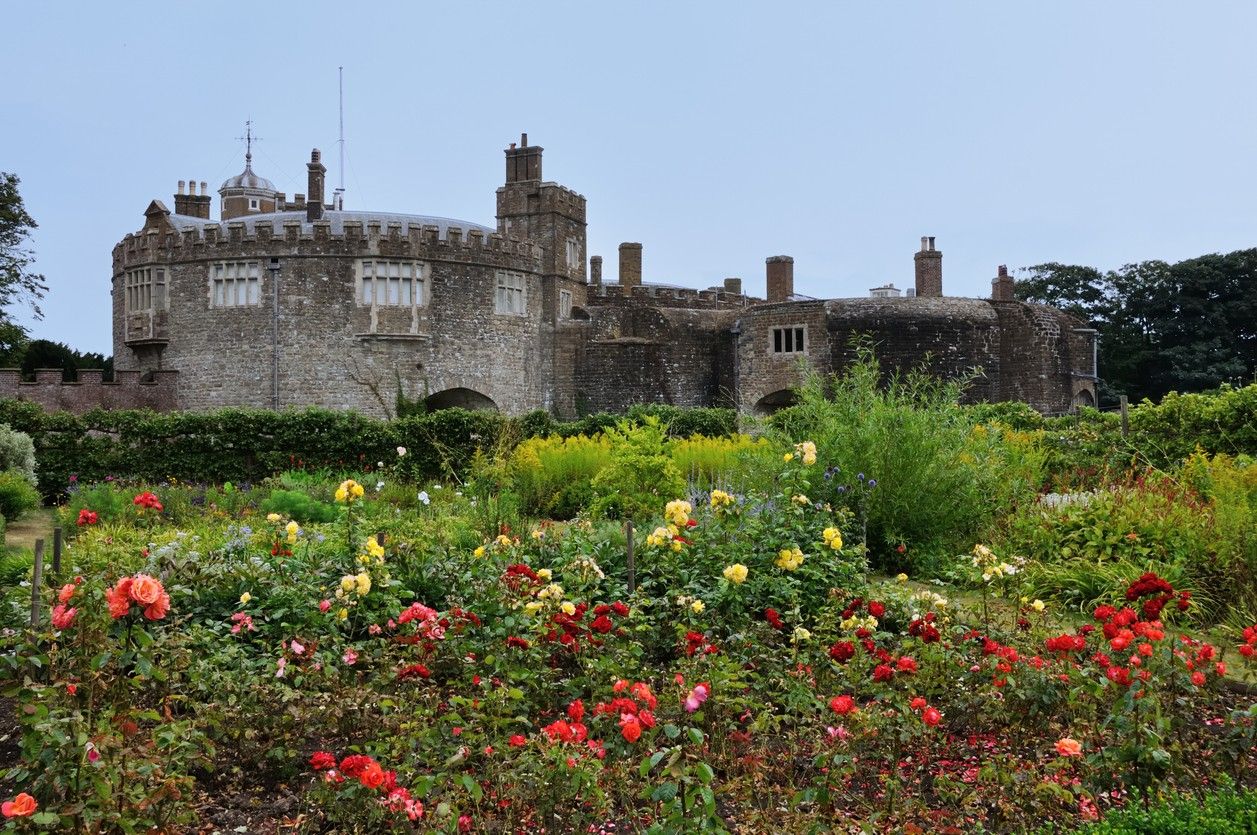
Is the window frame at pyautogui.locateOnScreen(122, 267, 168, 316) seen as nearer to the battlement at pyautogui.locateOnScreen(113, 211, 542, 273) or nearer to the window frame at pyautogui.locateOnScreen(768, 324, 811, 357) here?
the battlement at pyautogui.locateOnScreen(113, 211, 542, 273)

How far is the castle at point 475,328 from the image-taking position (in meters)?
28.6

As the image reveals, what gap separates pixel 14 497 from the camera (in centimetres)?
1360

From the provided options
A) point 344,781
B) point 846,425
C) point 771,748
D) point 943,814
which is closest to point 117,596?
point 344,781

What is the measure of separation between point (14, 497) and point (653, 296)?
2400cm

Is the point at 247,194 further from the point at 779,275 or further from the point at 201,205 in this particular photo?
the point at 779,275

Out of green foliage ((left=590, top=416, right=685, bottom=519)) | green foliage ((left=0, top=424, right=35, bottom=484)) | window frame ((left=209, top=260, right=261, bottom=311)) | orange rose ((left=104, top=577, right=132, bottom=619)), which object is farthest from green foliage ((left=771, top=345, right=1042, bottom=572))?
window frame ((left=209, top=260, right=261, bottom=311))

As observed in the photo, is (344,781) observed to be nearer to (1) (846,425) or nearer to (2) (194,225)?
(1) (846,425)

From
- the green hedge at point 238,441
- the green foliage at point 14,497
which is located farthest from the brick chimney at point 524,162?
the green foliage at point 14,497

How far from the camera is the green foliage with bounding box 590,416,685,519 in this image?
1047cm

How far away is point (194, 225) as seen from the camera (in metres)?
32.0

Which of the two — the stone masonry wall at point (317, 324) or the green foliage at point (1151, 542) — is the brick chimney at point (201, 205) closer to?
the stone masonry wall at point (317, 324)

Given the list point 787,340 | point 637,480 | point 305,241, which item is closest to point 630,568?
point 637,480

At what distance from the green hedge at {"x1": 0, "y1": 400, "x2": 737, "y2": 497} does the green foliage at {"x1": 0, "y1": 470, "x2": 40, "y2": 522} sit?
2.45 meters

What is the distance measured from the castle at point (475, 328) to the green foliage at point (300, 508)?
14.9 meters
